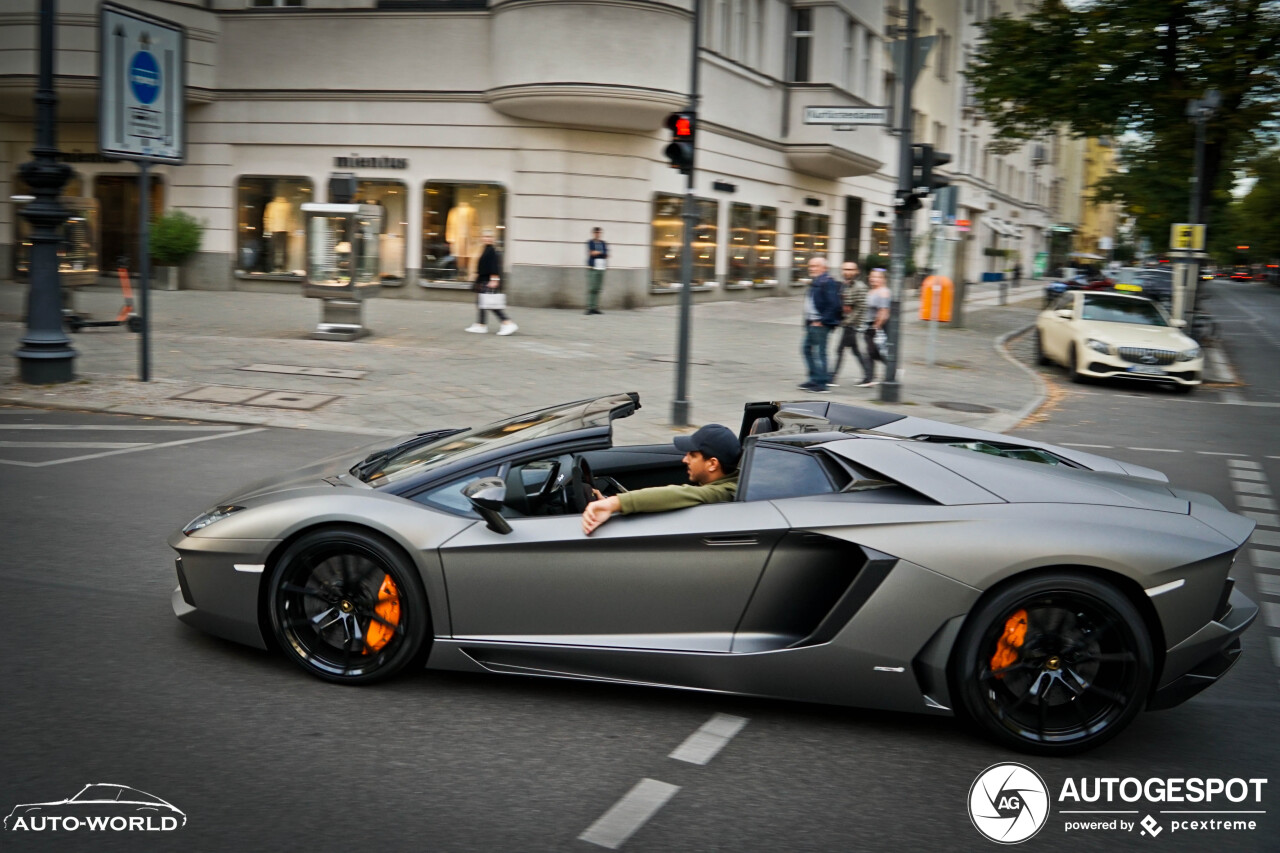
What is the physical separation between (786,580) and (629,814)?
1029mm

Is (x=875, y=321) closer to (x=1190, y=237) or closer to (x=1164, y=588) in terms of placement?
(x=1164, y=588)

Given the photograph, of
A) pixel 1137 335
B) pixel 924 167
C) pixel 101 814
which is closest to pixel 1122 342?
pixel 1137 335

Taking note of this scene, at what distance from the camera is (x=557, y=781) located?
3660 mm

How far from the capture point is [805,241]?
3709cm

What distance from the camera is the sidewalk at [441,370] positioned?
12328 mm

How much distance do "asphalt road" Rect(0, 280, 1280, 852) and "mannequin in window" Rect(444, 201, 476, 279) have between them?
68.7ft

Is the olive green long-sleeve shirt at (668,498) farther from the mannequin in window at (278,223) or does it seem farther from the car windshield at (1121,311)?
the mannequin in window at (278,223)

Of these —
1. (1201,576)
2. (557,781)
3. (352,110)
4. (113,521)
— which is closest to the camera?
(557,781)

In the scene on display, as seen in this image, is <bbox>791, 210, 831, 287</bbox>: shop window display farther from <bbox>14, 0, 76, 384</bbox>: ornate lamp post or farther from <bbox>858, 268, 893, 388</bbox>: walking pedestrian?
<bbox>14, 0, 76, 384</bbox>: ornate lamp post

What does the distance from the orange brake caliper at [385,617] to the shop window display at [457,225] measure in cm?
2193

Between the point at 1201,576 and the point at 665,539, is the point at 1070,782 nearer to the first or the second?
the point at 1201,576

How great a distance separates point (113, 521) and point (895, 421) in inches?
191

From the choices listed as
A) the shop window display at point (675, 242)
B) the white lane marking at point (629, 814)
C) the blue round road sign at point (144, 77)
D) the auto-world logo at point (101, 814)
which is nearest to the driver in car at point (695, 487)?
the white lane marking at point (629, 814)

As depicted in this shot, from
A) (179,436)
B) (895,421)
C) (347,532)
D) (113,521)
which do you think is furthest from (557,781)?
(179,436)
